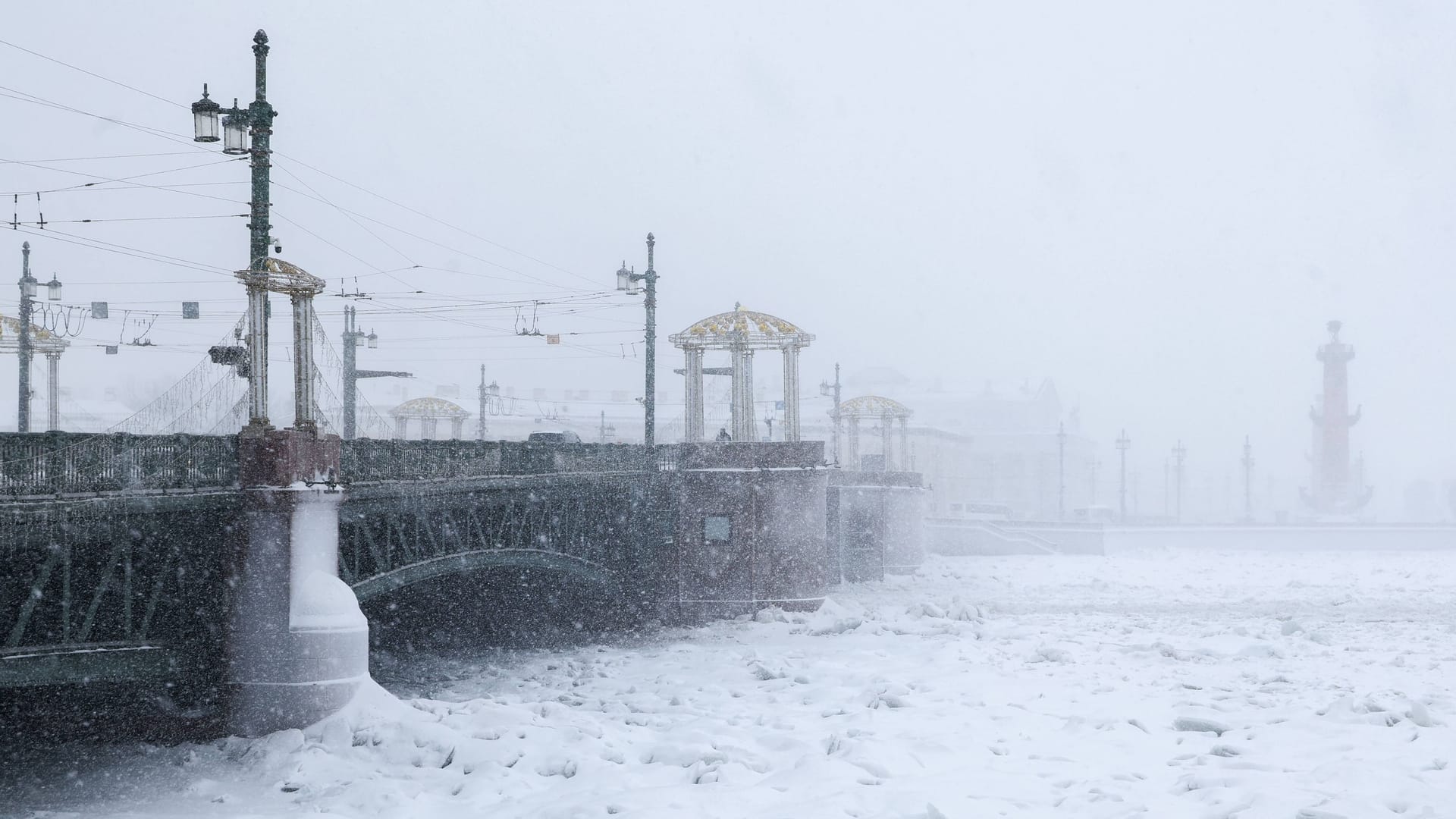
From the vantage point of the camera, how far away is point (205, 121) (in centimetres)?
1449

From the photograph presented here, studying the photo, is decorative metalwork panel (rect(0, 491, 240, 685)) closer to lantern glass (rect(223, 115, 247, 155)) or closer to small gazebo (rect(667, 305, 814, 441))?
lantern glass (rect(223, 115, 247, 155))

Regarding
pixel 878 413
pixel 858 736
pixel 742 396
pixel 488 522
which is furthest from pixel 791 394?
pixel 878 413

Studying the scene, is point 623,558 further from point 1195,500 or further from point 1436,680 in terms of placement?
point 1195,500

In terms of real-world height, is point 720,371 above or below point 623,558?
above

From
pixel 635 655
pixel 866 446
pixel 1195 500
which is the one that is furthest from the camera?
pixel 1195 500

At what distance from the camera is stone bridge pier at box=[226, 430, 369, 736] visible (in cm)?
1661

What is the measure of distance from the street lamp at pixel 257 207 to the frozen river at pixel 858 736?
4.59 meters

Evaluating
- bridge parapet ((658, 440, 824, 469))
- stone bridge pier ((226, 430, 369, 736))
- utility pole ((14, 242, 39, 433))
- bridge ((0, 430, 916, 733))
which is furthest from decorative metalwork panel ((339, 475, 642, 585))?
utility pole ((14, 242, 39, 433))

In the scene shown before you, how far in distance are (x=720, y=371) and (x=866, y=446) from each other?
64931 mm

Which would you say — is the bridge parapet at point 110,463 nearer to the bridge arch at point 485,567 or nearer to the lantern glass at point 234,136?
the bridge arch at point 485,567

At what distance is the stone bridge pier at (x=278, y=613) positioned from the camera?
54.5 ft

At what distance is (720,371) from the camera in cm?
3438

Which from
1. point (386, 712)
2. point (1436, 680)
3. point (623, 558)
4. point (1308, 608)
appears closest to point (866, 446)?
point (1308, 608)

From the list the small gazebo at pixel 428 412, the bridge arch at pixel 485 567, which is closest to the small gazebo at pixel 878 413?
the small gazebo at pixel 428 412
